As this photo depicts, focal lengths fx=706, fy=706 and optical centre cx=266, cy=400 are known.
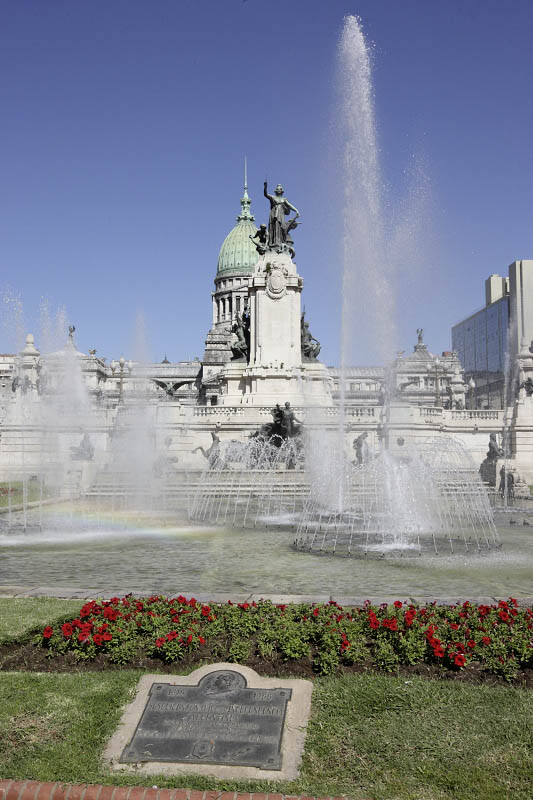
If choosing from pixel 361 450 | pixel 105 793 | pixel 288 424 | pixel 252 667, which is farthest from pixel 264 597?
pixel 361 450

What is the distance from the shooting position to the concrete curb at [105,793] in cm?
426

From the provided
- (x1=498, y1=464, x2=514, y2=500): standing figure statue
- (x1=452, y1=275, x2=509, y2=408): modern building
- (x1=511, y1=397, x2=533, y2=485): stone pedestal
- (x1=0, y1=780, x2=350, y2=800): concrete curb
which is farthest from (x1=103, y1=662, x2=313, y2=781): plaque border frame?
(x1=452, y1=275, x2=509, y2=408): modern building

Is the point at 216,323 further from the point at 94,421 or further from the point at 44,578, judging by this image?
the point at 44,578

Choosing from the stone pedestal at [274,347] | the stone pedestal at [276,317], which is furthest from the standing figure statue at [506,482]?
the stone pedestal at [276,317]

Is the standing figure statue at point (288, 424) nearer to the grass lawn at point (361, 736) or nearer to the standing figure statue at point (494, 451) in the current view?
the standing figure statue at point (494, 451)

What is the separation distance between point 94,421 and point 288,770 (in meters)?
41.8

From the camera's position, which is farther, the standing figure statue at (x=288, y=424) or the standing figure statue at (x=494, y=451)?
the standing figure statue at (x=288, y=424)

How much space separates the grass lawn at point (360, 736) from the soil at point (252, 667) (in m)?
0.15

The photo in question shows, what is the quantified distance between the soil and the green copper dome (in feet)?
342

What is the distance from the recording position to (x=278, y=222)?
167 ft

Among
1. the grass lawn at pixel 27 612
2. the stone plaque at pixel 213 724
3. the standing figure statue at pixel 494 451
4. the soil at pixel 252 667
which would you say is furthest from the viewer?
the standing figure statue at pixel 494 451

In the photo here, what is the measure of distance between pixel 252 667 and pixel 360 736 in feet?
4.32

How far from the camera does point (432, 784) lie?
174 inches

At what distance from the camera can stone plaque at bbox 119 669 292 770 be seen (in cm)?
473
